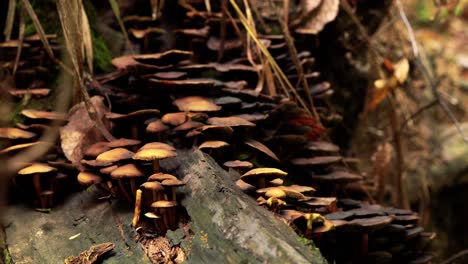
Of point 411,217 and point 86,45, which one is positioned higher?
point 86,45

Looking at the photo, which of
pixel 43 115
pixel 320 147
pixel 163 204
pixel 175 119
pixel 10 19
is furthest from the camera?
pixel 10 19

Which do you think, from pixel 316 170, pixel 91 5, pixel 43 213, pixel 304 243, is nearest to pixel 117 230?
pixel 43 213

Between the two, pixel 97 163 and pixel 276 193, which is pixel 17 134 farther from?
pixel 276 193

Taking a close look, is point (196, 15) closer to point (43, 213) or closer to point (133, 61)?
point (133, 61)

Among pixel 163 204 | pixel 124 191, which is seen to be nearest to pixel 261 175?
pixel 163 204

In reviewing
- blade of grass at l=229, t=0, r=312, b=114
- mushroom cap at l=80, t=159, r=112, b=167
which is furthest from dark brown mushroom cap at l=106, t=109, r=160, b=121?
blade of grass at l=229, t=0, r=312, b=114

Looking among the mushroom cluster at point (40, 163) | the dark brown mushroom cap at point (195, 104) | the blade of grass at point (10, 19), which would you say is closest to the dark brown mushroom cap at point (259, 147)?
the dark brown mushroom cap at point (195, 104)
